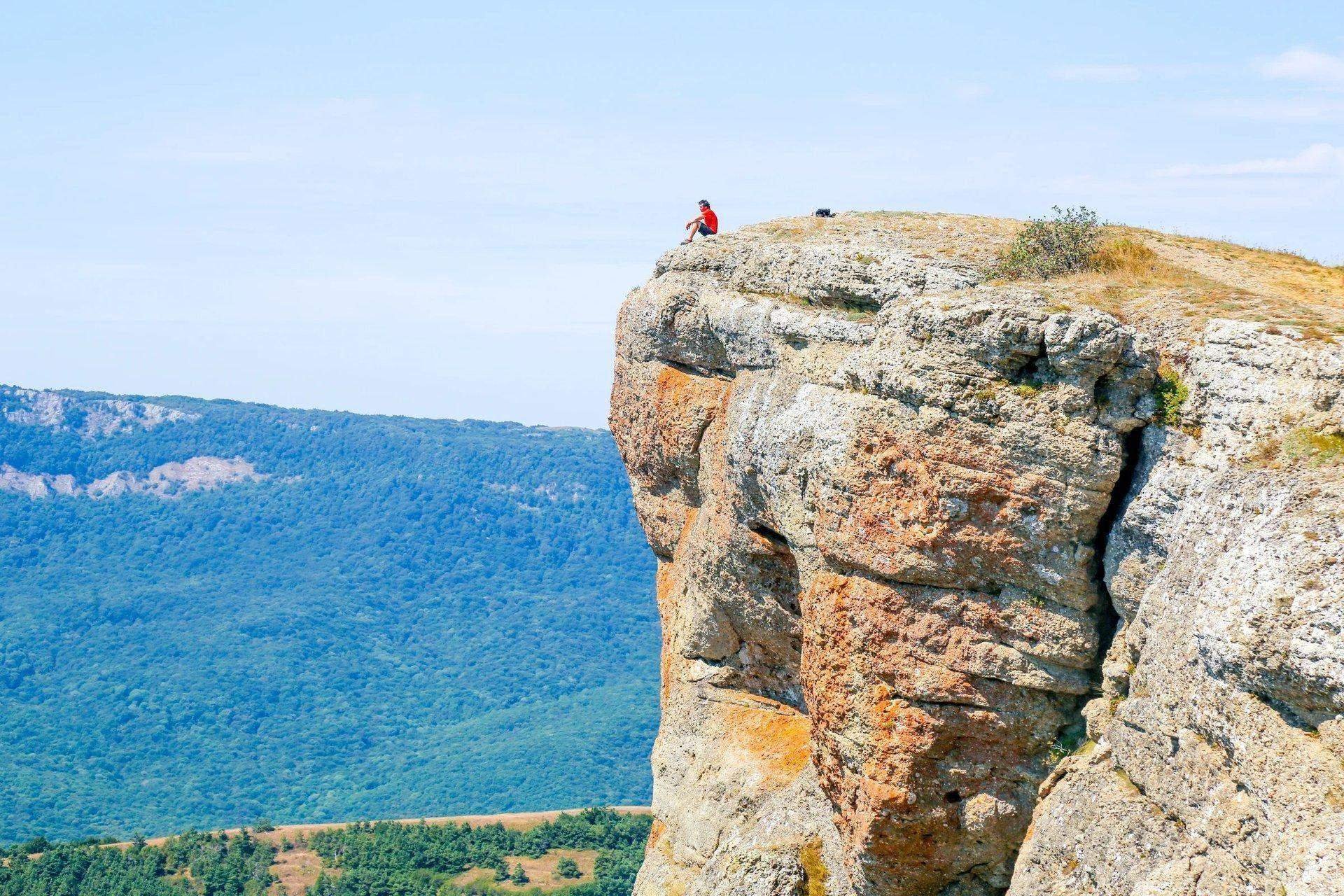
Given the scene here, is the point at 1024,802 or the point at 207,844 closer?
the point at 1024,802

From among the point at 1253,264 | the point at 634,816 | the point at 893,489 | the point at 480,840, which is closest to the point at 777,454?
the point at 893,489

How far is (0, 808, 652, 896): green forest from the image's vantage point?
251 feet

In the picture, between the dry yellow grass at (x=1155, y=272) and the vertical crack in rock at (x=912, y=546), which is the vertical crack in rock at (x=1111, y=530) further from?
the dry yellow grass at (x=1155, y=272)

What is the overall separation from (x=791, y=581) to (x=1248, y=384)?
10.4m

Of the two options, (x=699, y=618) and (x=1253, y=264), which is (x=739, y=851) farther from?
(x=1253, y=264)

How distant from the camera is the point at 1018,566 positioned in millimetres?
18078

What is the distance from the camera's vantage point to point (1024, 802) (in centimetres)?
1914

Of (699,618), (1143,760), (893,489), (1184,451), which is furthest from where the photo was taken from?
(699,618)

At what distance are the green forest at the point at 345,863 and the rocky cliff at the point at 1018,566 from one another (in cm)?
5619

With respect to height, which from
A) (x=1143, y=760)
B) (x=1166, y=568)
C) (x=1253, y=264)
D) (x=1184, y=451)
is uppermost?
(x=1253, y=264)

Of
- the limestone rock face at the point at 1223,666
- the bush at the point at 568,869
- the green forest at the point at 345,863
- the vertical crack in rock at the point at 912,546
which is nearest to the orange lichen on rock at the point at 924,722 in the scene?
the vertical crack in rock at the point at 912,546

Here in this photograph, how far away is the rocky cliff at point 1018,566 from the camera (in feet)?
44.9

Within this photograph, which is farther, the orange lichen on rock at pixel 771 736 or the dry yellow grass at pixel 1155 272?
the orange lichen on rock at pixel 771 736

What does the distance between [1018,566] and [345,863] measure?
231 feet
